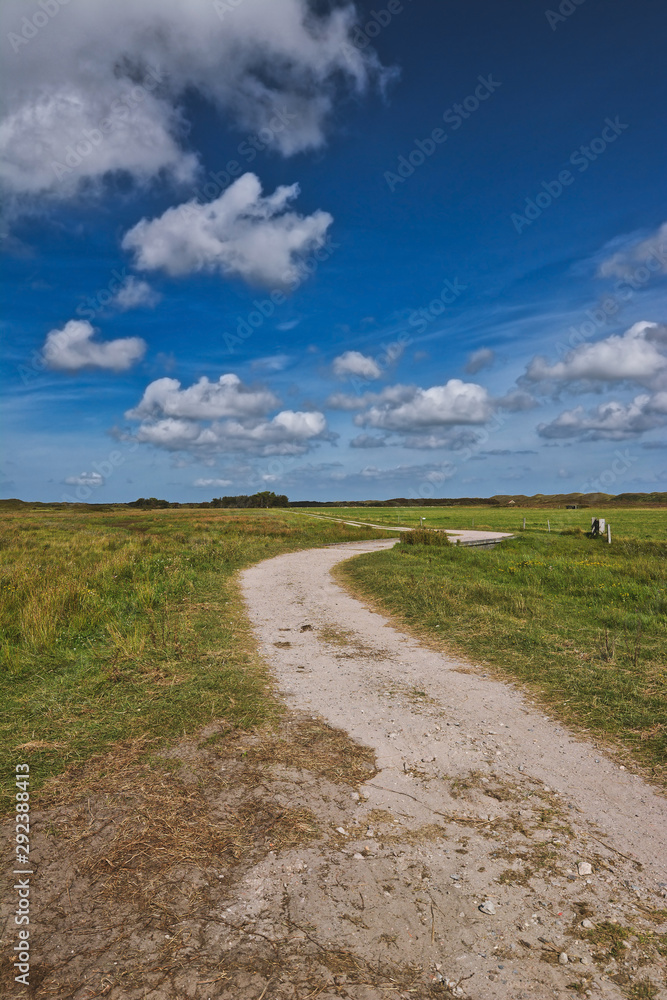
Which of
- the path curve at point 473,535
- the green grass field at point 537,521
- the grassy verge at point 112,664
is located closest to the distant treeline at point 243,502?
the green grass field at point 537,521

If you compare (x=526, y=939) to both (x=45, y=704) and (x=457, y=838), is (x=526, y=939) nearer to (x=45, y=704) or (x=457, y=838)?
(x=457, y=838)

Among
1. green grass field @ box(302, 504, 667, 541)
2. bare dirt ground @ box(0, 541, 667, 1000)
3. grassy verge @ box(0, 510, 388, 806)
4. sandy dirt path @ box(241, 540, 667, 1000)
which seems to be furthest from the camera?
green grass field @ box(302, 504, 667, 541)

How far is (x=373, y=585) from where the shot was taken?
53.4ft

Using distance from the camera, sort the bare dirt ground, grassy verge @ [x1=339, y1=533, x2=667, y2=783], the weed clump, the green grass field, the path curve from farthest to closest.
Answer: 1. the green grass field
2. the path curve
3. the weed clump
4. grassy verge @ [x1=339, y1=533, x2=667, y2=783]
5. the bare dirt ground

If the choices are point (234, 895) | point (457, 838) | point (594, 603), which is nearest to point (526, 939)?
point (457, 838)

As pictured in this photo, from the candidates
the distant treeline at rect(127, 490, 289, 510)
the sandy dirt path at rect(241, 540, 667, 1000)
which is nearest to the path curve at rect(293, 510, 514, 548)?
the sandy dirt path at rect(241, 540, 667, 1000)

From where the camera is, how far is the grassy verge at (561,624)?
668cm

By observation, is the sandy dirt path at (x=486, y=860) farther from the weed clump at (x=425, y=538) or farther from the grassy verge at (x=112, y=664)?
the weed clump at (x=425, y=538)

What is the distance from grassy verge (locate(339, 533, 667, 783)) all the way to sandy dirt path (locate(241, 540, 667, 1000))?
2.66 ft

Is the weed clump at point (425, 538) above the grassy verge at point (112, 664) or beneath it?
above

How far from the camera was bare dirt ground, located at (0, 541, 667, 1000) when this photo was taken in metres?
2.96

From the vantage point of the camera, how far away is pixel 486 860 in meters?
3.92

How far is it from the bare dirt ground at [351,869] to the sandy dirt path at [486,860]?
0.05ft

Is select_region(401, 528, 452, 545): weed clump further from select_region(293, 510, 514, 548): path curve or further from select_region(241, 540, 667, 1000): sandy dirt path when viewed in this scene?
select_region(241, 540, 667, 1000): sandy dirt path
